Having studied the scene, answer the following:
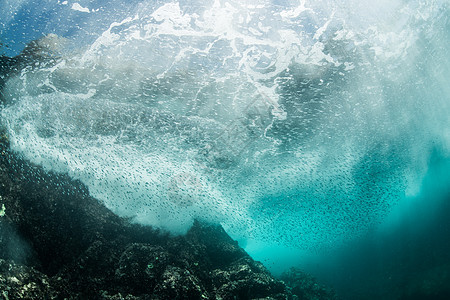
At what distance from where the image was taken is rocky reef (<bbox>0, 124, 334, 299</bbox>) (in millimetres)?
7160

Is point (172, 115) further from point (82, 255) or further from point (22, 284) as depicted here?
point (22, 284)

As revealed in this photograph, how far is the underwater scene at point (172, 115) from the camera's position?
8086 millimetres

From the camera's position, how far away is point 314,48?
9555mm

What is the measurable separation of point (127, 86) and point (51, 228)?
775cm

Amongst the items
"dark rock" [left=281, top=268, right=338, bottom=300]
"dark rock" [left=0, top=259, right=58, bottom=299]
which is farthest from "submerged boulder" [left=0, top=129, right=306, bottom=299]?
"dark rock" [left=281, top=268, right=338, bottom=300]

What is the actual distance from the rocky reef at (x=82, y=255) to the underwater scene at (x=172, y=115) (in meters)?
0.06

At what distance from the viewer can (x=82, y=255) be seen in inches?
348

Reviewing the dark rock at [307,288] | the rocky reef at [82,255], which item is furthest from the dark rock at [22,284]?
the dark rock at [307,288]

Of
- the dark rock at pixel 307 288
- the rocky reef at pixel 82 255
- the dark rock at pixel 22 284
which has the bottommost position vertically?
the dark rock at pixel 22 284

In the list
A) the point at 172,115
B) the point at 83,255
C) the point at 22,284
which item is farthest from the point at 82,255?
the point at 172,115

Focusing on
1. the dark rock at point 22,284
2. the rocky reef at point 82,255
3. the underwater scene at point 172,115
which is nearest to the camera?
the dark rock at point 22,284

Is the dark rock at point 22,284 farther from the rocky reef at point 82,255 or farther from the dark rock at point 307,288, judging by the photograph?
the dark rock at point 307,288

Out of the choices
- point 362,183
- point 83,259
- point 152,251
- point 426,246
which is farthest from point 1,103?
point 426,246

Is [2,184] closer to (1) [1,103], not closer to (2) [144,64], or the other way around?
(1) [1,103]
